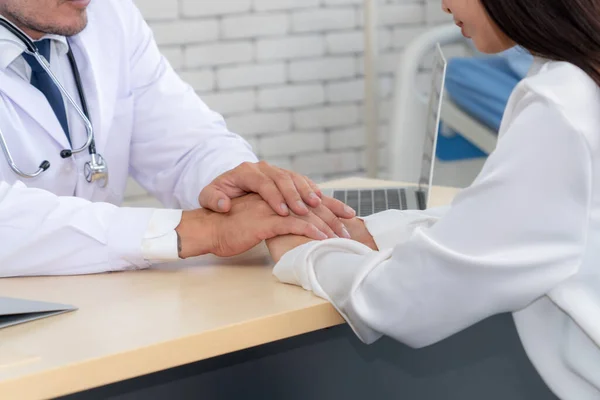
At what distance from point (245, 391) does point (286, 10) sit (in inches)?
74.8

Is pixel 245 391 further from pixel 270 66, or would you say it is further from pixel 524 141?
pixel 270 66

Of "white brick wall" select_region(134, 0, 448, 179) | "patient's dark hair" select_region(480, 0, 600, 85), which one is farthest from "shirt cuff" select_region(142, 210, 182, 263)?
"white brick wall" select_region(134, 0, 448, 179)

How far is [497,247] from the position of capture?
0.89 m

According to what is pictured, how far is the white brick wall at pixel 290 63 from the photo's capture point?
9.04 feet

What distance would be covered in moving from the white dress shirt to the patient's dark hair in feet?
1.63

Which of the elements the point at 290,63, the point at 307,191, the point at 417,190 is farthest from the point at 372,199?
the point at 290,63

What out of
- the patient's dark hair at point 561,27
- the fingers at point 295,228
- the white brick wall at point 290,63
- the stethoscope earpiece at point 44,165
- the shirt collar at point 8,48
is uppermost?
the patient's dark hair at point 561,27

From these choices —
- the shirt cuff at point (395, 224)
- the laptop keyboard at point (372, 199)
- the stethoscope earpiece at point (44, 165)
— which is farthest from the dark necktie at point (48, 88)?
the shirt cuff at point (395, 224)

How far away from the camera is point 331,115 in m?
2.99

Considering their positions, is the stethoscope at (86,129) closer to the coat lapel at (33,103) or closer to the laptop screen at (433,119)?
the coat lapel at (33,103)

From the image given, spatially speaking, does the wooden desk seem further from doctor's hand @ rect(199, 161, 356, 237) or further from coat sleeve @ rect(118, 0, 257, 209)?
coat sleeve @ rect(118, 0, 257, 209)

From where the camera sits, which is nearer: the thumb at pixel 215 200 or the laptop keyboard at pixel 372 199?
the thumb at pixel 215 200

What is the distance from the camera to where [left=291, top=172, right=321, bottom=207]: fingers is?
124 cm

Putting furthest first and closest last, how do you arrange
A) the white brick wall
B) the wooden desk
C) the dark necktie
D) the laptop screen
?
the white brick wall, the dark necktie, the laptop screen, the wooden desk
